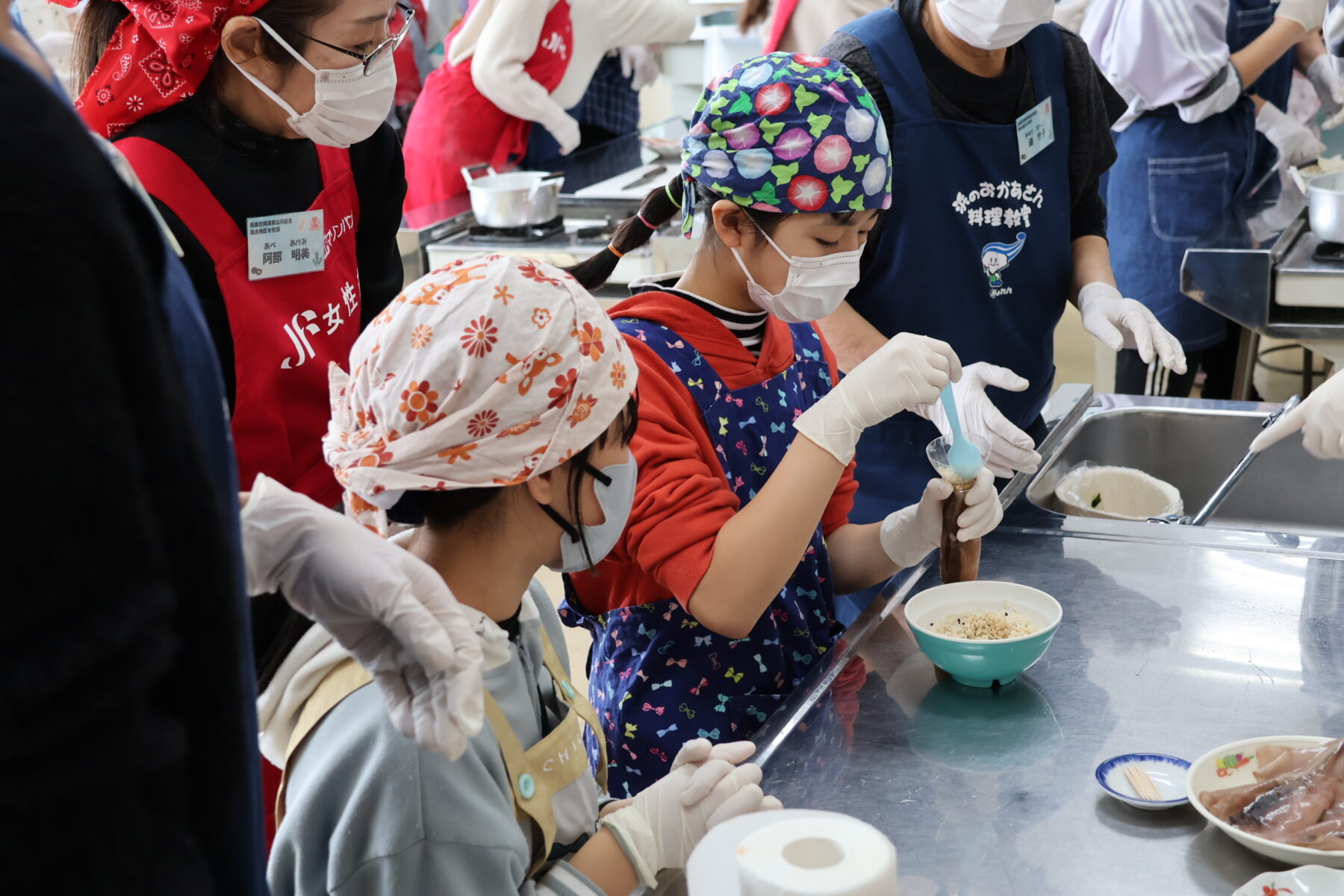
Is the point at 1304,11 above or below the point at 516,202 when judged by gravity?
above

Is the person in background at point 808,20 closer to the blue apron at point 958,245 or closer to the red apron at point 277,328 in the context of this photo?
the blue apron at point 958,245

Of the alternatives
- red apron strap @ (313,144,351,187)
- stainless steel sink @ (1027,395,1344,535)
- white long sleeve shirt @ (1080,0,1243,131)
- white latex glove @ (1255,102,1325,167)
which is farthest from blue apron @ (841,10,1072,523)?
Answer: white latex glove @ (1255,102,1325,167)

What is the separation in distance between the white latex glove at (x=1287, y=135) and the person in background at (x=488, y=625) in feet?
10.1

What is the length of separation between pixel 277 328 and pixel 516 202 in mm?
1877

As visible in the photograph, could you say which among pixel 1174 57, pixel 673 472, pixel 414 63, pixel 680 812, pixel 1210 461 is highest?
pixel 414 63

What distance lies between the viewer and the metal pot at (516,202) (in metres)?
3.25

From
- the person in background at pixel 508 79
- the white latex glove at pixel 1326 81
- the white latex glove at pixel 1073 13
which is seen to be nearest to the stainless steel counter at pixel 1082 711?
the person in background at pixel 508 79

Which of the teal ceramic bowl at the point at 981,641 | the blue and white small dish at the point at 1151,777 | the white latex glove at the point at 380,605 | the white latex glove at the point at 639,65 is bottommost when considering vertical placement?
the blue and white small dish at the point at 1151,777

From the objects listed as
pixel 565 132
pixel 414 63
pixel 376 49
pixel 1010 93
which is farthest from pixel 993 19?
pixel 414 63

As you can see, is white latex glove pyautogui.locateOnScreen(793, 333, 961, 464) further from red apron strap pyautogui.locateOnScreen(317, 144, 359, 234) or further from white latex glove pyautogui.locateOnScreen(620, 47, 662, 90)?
white latex glove pyautogui.locateOnScreen(620, 47, 662, 90)

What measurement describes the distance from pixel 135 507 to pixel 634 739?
981mm

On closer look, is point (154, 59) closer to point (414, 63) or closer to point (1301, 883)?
point (1301, 883)

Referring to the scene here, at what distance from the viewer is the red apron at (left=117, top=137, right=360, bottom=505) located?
54.9 inches

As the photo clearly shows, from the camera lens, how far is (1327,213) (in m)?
2.61
